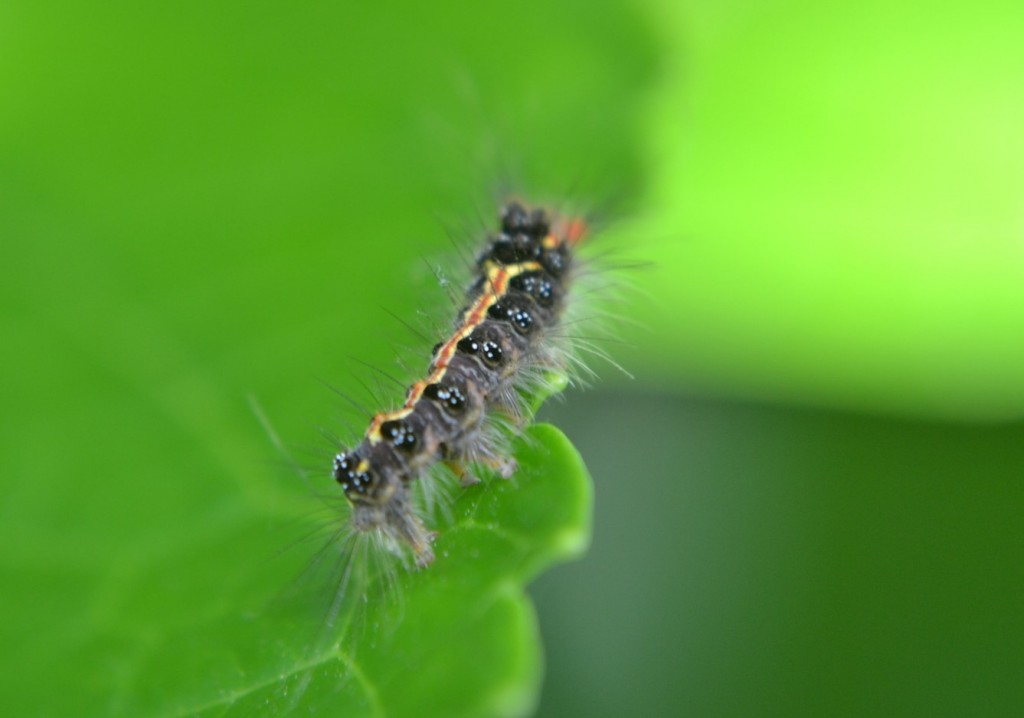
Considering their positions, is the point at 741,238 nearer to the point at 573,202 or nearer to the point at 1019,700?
the point at 573,202

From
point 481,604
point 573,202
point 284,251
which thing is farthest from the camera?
point 573,202

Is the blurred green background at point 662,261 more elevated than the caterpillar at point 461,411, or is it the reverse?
the blurred green background at point 662,261

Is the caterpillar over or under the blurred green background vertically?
under

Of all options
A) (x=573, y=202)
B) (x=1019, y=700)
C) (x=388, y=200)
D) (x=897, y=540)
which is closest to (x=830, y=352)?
(x=897, y=540)

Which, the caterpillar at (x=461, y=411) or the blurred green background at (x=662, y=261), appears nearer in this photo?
the caterpillar at (x=461, y=411)

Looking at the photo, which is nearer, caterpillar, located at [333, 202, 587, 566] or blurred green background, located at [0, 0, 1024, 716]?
caterpillar, located at [333, 202, 587, 566]
